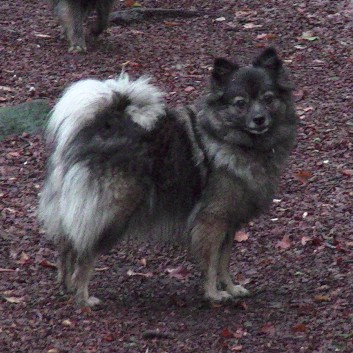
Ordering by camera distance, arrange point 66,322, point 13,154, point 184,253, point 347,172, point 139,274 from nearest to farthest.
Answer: point 66,322 → point 139,274 → point 184,253 → point 347,172 → point 13,154

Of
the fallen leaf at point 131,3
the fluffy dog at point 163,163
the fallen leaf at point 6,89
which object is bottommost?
the fallen leaf at point 131,3

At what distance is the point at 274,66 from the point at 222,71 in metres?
0.33

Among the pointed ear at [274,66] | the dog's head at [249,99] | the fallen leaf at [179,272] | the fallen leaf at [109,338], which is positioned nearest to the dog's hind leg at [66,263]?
the fallen leaf at [109,338]

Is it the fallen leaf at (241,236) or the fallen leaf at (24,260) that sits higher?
the fallen leaf at (24,260)

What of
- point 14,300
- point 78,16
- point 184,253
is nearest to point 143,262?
point 184,253

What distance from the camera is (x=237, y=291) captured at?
21.5 feet

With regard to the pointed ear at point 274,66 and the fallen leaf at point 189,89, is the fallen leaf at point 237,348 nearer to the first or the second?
the pointed ear at point 274,66

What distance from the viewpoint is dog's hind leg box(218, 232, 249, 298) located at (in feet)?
21.4

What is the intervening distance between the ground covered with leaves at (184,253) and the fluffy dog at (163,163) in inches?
13.4

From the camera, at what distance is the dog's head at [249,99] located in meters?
6.24

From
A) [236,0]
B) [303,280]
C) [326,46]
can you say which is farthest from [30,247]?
[236,0]

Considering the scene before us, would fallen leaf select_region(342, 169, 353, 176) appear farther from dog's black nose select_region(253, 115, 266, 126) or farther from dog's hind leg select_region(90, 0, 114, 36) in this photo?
dog's hind leg select_region(90, 0, 114, 36)

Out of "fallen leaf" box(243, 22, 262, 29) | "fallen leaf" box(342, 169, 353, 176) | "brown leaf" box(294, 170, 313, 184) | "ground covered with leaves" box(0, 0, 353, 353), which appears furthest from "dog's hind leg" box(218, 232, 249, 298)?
"fallen leaf" box(243, 22, 262, 29)

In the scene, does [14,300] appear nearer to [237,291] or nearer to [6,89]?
[237,291]
